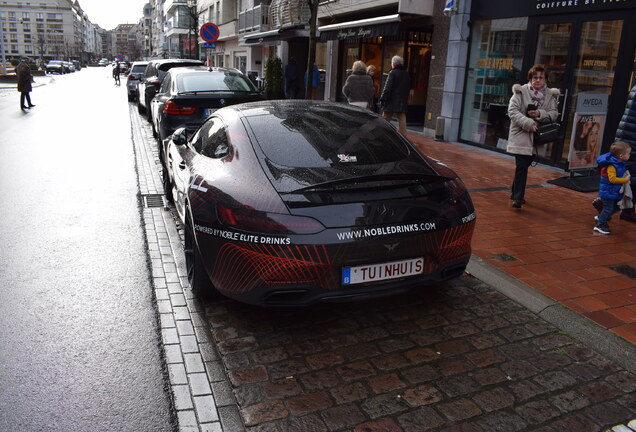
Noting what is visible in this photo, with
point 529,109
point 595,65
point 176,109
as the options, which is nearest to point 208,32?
point 176,109

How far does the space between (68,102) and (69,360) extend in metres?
24.3

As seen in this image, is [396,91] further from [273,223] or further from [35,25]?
[35,25]

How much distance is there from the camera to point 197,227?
3.88 m

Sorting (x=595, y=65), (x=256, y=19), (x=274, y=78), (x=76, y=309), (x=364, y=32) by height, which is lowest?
(x=76, y=309)

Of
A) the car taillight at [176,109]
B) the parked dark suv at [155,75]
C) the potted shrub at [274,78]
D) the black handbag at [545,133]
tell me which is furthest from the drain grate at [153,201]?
the potted shrub at [274,78]

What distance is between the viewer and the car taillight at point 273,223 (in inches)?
132

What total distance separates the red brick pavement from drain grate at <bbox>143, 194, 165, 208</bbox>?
4.10m

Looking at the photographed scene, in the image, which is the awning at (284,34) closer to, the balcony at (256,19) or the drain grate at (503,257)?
the balcony at (256,19)

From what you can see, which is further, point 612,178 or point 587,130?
point 587,130

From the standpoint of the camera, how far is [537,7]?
35.2ft

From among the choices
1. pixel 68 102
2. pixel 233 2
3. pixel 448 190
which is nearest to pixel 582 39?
pixel 448 190

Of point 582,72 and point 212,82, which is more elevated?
point 582,72

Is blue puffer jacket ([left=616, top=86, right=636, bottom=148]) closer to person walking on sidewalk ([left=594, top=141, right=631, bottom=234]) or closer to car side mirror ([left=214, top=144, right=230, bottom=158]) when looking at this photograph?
person walking on sidewalk ([left=594, top=141, right=631, bottom=234])

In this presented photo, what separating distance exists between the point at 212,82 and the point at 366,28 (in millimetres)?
6866
